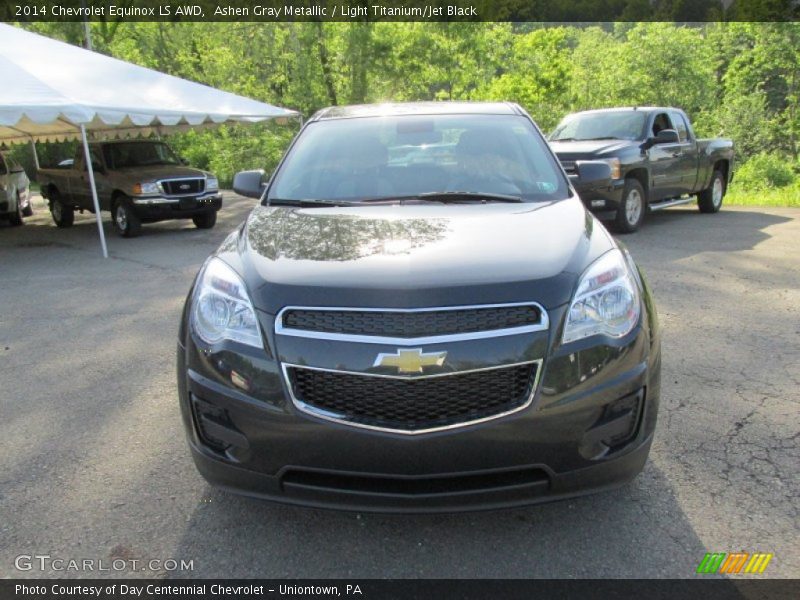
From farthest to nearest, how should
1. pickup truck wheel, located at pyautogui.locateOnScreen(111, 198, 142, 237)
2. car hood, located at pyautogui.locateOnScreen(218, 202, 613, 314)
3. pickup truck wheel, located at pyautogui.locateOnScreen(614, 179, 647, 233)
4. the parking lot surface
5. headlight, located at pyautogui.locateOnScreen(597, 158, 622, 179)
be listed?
pickup truck wheel, located at pyautogui.locateOnScreen(111, 198, 142, 237)
pickup truck wheel, located at pyautogui.locateOnScreen(614, 179, 647, 233)
headlight, located at pyautogui.locateOnScreen(597, 158, 622, 179)
the parking lot surface
car hood, located at pyautogui.locateOnScreen(218, 202, 613, 314)

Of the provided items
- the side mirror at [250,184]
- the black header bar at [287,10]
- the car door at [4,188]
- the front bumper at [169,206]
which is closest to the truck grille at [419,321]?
the side mirror at [250,184]

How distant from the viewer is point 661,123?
10859mm

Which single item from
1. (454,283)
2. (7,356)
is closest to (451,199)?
(454,283)

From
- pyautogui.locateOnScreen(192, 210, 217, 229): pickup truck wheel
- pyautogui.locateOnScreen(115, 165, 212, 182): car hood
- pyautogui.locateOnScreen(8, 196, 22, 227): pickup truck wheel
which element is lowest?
pyautogui.locateOnScreen(8, 196, 22, 227): pickup truck wheel

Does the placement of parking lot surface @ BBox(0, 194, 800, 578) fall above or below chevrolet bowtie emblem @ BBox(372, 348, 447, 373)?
below

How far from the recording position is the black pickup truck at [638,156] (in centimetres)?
955

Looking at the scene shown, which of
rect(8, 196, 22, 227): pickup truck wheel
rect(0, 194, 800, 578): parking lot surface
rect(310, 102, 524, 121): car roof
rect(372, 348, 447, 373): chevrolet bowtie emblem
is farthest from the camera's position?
rect(8, 196, 22, 227): pickup truck wheel

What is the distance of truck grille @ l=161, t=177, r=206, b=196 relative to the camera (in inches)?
497

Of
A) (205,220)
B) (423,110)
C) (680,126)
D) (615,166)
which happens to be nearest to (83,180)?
(205,220)

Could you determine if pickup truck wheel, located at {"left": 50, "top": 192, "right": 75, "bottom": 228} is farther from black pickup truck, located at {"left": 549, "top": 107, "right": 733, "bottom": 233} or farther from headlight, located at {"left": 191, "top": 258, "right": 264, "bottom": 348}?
headlight, located at {"left": 191, "top": 258, "right": 264, "bottom": 348}

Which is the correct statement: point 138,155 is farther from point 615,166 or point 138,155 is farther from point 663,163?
point 663,163

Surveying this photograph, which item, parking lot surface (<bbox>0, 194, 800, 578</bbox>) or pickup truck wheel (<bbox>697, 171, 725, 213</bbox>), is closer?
parking lot surface (<bbox>0, 194, 800, 578</bbox>)

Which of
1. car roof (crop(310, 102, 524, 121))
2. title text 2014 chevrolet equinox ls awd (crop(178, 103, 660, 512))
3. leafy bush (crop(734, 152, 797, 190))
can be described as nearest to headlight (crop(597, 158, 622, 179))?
car roof (crop(310, 102, 524, 121))

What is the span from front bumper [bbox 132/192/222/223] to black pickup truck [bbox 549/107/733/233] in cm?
656
